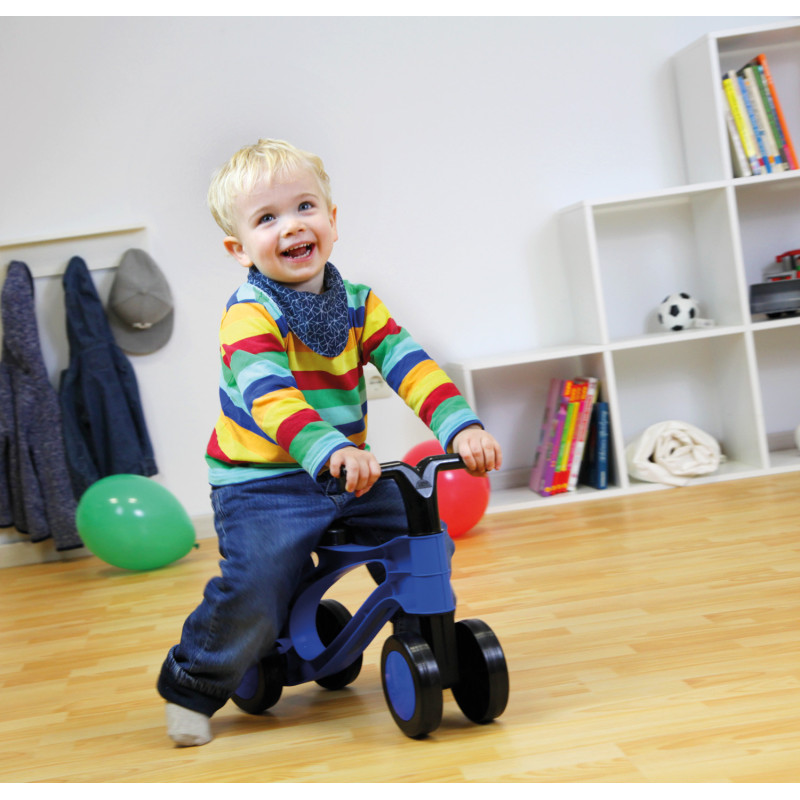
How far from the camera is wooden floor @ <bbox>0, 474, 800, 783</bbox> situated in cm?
113

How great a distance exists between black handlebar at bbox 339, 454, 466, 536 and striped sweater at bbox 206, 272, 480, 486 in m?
0.08

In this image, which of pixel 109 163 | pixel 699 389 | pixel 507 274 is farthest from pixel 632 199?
pixel 109 163

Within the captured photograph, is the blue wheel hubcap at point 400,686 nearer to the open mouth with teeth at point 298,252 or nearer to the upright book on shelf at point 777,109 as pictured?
the open mouth with teeth at point 298,252

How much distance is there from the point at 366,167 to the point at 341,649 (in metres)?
1.93

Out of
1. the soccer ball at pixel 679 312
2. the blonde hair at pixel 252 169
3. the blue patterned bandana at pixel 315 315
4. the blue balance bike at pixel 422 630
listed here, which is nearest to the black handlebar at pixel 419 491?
the blue balance bike at pixel 422 630

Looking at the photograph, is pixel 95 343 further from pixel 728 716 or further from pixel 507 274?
pixel 728 716

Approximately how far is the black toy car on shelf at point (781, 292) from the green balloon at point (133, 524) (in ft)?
5.92

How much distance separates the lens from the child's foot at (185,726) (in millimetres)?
1292

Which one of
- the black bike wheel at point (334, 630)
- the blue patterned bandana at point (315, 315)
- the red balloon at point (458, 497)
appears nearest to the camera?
the blue patterned bandana at point (315, 315)

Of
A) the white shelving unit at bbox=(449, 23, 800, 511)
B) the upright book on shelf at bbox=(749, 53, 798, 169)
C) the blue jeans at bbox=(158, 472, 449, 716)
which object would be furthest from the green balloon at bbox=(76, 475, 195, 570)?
the upright book on shelf at bbox=(749, 53, 798, 169)

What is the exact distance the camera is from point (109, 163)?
2850 mm

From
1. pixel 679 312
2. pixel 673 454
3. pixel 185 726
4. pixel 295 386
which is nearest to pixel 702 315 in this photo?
pixel 679 312

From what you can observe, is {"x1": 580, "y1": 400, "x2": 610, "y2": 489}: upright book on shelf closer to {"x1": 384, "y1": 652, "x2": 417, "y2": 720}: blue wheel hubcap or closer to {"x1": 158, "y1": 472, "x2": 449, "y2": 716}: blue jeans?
{"x1": 158, "y1": 472, "x2": 449, "y2": 716}: blue jeans

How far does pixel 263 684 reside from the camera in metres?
1.40
